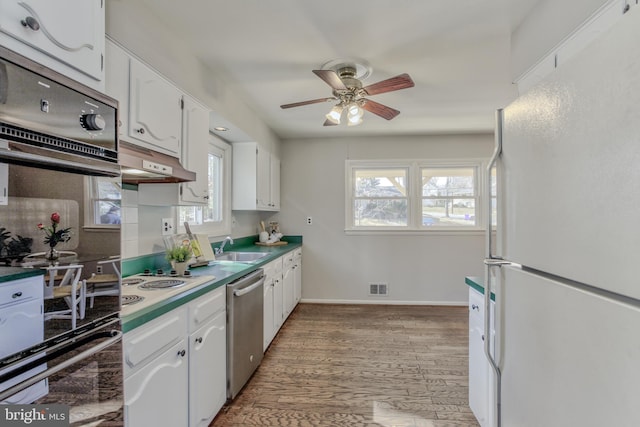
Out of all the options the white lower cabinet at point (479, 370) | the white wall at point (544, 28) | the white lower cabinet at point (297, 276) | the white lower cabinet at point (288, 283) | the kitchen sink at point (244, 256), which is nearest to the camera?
the white wall at point (544, 28)

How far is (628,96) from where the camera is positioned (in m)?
0.67

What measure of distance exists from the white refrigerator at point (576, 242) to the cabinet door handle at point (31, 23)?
1.41 m

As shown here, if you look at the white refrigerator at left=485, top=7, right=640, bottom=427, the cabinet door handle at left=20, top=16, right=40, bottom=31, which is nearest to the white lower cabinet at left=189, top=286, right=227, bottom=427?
the cabinet door handle at left=20, top=16, right=40, bottom=31

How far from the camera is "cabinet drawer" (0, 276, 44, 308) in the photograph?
0.72m

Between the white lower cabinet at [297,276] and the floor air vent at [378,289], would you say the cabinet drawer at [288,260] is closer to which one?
the white lower cabinet at [297,276]

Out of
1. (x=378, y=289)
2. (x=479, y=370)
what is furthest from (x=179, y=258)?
(x=378, y=289)

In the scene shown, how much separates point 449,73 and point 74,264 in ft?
8.72

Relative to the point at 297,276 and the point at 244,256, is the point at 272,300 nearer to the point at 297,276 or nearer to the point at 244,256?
the point at 244,256

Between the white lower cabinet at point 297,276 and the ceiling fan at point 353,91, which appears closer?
the ceiling fan at point 353,91

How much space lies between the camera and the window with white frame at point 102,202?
971 mm

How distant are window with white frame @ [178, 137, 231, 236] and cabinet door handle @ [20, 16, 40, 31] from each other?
7.35 feet

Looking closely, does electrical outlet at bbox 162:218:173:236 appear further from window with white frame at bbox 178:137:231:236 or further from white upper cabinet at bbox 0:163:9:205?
white upper cabinet at bbox 0:163:9:205

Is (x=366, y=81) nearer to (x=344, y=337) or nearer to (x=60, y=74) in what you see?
(x=60, y=74)

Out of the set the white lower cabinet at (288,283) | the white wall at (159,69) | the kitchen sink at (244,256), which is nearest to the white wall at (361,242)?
the white lower cabinet at (288,283)
